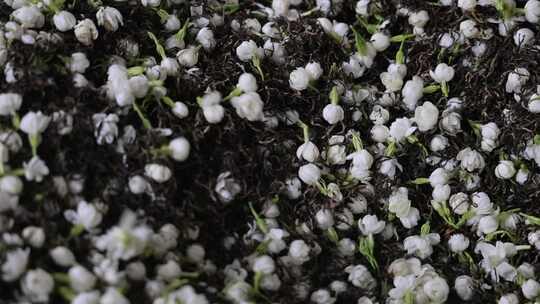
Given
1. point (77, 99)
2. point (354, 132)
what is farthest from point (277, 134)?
point (77, 99)

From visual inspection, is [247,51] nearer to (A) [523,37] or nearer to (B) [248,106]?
(B) [248,106]

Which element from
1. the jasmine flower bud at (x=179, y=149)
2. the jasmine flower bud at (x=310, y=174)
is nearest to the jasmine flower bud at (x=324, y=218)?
the jasmine flower bud at (x=310, y=174)

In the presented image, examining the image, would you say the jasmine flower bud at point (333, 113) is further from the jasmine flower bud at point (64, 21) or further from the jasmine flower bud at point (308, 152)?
the jasmine flower bud at point (64, 21)

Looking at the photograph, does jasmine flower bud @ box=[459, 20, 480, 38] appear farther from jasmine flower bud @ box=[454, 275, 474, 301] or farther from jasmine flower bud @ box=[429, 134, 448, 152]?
jasmine flower bud @ box=[454, 275, 474, 301]

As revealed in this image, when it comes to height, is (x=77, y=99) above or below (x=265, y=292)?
above

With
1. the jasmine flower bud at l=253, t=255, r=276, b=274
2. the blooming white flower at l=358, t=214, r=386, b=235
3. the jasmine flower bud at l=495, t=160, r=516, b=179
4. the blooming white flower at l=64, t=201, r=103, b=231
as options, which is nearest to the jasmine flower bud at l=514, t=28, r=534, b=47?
the jasmine flower bud at l=495, t=160, r=516, b=179

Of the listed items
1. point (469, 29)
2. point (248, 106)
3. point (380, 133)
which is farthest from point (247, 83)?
point (469, 29)

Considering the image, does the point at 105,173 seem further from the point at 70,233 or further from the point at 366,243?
the point at 366,243
